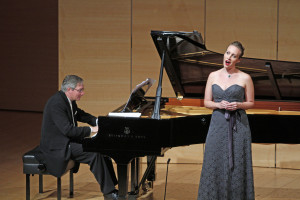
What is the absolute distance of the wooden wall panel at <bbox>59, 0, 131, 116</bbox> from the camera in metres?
6.03

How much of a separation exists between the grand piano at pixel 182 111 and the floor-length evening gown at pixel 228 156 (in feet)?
1.15

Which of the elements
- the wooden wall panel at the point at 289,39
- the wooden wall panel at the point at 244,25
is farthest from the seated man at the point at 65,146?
the wooden wall panel at the point at 289,39

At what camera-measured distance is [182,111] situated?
15.0ft

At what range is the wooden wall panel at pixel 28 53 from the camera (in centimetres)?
938

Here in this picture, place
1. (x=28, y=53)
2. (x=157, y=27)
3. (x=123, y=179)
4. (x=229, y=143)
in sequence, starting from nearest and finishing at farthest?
(x=229, y=143) < (x=123, y=179) < (x=157, y=27) < (x=28, y=53)

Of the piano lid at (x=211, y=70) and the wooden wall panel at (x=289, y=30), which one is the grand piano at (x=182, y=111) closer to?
the piano lid at (x=211, y=70)

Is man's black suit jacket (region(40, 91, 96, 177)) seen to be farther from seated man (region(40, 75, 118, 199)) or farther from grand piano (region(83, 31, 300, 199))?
grand piano (region(83, 31, 300, 199))

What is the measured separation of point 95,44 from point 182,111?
1965mm

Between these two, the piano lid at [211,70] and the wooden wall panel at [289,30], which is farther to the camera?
the wooden wall panel at [289,30]

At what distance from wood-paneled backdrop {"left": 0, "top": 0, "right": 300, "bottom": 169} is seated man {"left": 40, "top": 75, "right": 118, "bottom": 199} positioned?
6.33 ft

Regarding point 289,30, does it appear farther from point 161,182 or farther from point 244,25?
point 161,182

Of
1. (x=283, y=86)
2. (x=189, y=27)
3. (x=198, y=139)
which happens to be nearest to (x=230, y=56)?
(x=198, y=139)

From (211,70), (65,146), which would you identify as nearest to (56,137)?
(65,146)

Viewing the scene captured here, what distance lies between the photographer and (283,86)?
4871 mm
